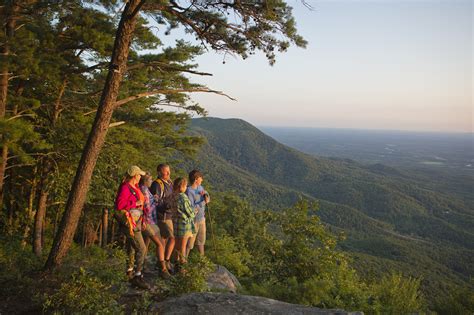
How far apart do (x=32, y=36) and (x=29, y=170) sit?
5.49 m

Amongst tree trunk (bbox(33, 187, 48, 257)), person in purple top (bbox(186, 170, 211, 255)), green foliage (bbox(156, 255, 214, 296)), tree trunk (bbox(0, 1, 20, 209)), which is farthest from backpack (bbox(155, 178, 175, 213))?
tree trunk (bbox(33, 187, 48, 257))

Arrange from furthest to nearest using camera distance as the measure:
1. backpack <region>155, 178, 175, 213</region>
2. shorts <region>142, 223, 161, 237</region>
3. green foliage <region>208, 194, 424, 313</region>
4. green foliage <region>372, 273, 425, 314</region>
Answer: green foliage <region>372, 273, 425, 314</region> → green foliage <region>208, 194, 424, 313</region> → backpack <region>155, 178, 175, 213</region> → shorts <region>142, 223, 161, 237</region>

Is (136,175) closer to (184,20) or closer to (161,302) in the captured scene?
(161,302)

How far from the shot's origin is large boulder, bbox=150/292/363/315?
3811 millimetres

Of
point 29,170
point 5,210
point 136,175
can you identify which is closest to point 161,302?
point 136,175

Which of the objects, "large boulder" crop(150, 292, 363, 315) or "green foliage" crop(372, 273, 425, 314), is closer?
"large boulder" crop(150, 292, 363, 315)

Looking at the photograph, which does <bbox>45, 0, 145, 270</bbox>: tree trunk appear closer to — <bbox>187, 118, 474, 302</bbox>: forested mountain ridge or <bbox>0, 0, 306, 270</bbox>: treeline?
<bbox>0, 0, 306, 270</bbox>: treeline

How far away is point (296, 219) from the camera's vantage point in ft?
33.9

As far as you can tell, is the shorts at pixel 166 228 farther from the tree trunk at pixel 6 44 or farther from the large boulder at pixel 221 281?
the tree trunk at pixel 6 44

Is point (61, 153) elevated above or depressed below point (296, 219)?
above

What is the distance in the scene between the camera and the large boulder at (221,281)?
5.40 meters

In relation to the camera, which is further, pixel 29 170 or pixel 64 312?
pixel 29 170

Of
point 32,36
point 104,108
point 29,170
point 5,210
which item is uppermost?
point 32,36

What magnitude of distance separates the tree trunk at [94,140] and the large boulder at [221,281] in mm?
2419
